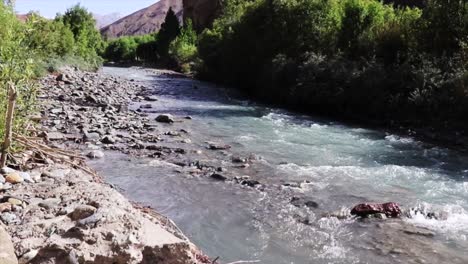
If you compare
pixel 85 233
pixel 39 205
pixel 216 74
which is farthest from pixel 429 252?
pixel 216 74

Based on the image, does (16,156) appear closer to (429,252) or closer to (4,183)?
(4,183)

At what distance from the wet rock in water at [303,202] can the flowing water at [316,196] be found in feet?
0.44

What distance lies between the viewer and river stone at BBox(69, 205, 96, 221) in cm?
558

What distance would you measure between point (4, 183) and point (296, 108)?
19670mm

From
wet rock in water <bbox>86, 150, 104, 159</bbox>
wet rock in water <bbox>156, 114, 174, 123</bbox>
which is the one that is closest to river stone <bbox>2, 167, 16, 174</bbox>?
wet rock in water <bbox>86, 150, 104, 159</bbox>

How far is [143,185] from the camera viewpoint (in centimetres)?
1046

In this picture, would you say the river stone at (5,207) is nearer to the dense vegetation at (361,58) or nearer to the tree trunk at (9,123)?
the tree trunk at (9,123)

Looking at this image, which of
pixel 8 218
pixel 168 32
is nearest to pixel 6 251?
pixel 8 218

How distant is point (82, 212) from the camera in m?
5.65

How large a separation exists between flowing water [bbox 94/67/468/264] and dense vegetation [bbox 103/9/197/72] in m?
38.2

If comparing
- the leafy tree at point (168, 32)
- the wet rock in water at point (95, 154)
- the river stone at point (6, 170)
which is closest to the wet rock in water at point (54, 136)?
the wet rock in water at point (95, 154)

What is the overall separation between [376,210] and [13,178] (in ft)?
20.4

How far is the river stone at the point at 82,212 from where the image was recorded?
558cm

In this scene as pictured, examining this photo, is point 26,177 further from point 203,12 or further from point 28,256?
point 203,12
